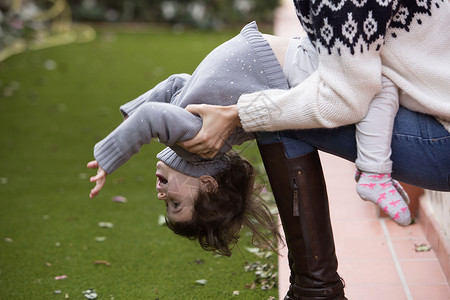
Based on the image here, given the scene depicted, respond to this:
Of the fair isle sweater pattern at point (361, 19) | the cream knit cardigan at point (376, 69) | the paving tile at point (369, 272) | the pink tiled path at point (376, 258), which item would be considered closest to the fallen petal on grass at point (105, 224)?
the pink tiled path at point (376, 258)

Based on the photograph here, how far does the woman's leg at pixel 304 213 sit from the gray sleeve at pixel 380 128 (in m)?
0.23

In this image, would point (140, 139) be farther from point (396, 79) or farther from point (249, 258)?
point (249, 258)

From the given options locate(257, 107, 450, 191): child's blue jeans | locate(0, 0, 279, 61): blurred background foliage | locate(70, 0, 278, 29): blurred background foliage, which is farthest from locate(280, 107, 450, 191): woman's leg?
locate(70, 0, 278, 29): blurred background foliage

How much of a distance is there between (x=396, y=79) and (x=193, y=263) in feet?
5.40

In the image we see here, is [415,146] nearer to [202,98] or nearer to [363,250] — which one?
[202,98]

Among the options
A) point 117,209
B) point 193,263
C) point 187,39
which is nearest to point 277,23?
point 187,39

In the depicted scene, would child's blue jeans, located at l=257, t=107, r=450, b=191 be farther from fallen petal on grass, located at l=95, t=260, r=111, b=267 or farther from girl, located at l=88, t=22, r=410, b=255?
fallen petal on grass, located at l=95, t=260, r=111, b=267

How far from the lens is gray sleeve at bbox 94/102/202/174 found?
1922mm

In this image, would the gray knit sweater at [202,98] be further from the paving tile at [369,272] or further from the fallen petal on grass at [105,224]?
the fallen petal on grass at [105,224]

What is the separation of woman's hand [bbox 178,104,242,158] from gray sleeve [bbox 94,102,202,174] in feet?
0.09

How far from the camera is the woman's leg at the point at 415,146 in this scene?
73.9 inches

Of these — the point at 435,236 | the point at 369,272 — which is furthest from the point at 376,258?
the point at 435,236

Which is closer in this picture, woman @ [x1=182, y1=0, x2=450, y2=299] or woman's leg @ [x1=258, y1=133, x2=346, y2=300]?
woman @ [x1=182, y1=0, x2=450, y2=299]

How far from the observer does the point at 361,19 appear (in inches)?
70.0
